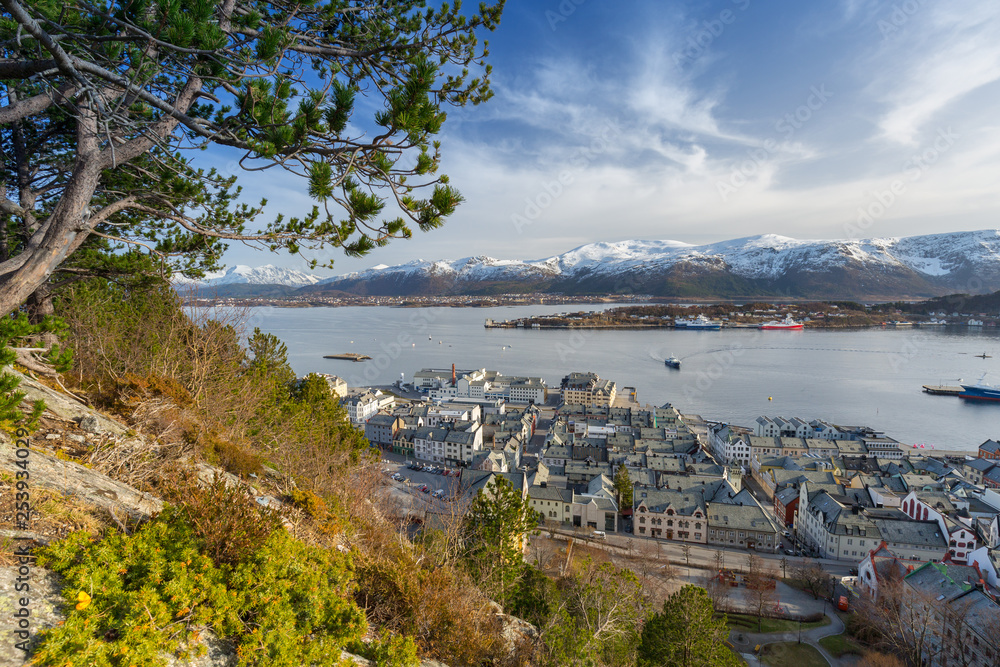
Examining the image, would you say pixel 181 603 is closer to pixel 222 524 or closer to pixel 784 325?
pixel 222 524

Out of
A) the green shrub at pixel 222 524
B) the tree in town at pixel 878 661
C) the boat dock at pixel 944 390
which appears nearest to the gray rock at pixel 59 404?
the green shrub at pixel 222 524

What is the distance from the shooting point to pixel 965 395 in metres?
29.8


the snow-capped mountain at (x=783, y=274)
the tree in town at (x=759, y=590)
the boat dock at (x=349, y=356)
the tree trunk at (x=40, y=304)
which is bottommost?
the tree in town at (x=759, y=590)

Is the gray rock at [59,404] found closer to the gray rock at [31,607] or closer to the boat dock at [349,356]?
the gray rock at [31,607]

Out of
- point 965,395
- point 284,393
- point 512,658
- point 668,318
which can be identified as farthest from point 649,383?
point 668,318

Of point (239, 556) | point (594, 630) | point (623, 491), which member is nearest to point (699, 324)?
point (623, 491)

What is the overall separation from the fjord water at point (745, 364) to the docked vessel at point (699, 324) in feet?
6.64

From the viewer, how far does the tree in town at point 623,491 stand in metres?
15.1

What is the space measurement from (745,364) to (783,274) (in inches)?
4076

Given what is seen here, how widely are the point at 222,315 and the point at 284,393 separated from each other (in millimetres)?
2020

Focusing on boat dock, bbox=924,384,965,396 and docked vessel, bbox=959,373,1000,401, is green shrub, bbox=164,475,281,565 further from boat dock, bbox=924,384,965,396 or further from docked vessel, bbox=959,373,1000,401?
docked vessel, bbox=959,373,1000,401

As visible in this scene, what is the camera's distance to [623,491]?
49.9 feet

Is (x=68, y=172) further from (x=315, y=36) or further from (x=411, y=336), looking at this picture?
(x=411, y=336)

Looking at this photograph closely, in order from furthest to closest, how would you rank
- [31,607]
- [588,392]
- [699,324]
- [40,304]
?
[699,324]
[588,392]
[40,304]
[31,607]
